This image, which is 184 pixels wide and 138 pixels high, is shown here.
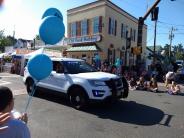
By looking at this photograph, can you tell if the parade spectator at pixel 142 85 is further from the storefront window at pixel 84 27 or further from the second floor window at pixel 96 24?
the storefront window at pixel 84 27

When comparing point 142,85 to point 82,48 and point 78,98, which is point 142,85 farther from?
point 82,48

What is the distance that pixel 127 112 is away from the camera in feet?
27.9

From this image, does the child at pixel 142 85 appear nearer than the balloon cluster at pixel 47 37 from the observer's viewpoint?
No

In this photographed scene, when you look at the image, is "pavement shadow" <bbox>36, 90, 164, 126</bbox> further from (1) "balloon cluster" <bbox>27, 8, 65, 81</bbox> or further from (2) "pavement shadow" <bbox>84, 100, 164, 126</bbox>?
(1) "balloon cluster" <bbox>27, 8, 65, 81</bbox>

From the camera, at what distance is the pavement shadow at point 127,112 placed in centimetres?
757

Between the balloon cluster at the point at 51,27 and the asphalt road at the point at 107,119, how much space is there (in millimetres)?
2583

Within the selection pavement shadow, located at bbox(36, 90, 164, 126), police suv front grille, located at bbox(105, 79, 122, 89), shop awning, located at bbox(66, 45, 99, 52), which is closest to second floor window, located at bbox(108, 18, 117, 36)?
shop awning, located at bbox(66, 45, 99, 52)

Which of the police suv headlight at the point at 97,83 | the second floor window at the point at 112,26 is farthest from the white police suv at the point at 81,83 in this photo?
the second floor window at the point at 112,26

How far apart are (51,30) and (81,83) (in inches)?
166

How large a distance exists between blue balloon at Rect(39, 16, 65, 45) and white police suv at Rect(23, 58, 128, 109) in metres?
3.83

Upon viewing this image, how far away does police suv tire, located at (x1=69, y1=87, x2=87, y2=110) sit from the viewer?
8.50 metres

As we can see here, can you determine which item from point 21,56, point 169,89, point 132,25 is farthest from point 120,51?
point 169,89

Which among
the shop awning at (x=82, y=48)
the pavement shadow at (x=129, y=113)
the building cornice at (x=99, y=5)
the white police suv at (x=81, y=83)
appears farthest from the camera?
the shop awning at (x=82, y=48)

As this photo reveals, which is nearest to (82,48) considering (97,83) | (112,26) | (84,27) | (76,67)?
(84,27)
